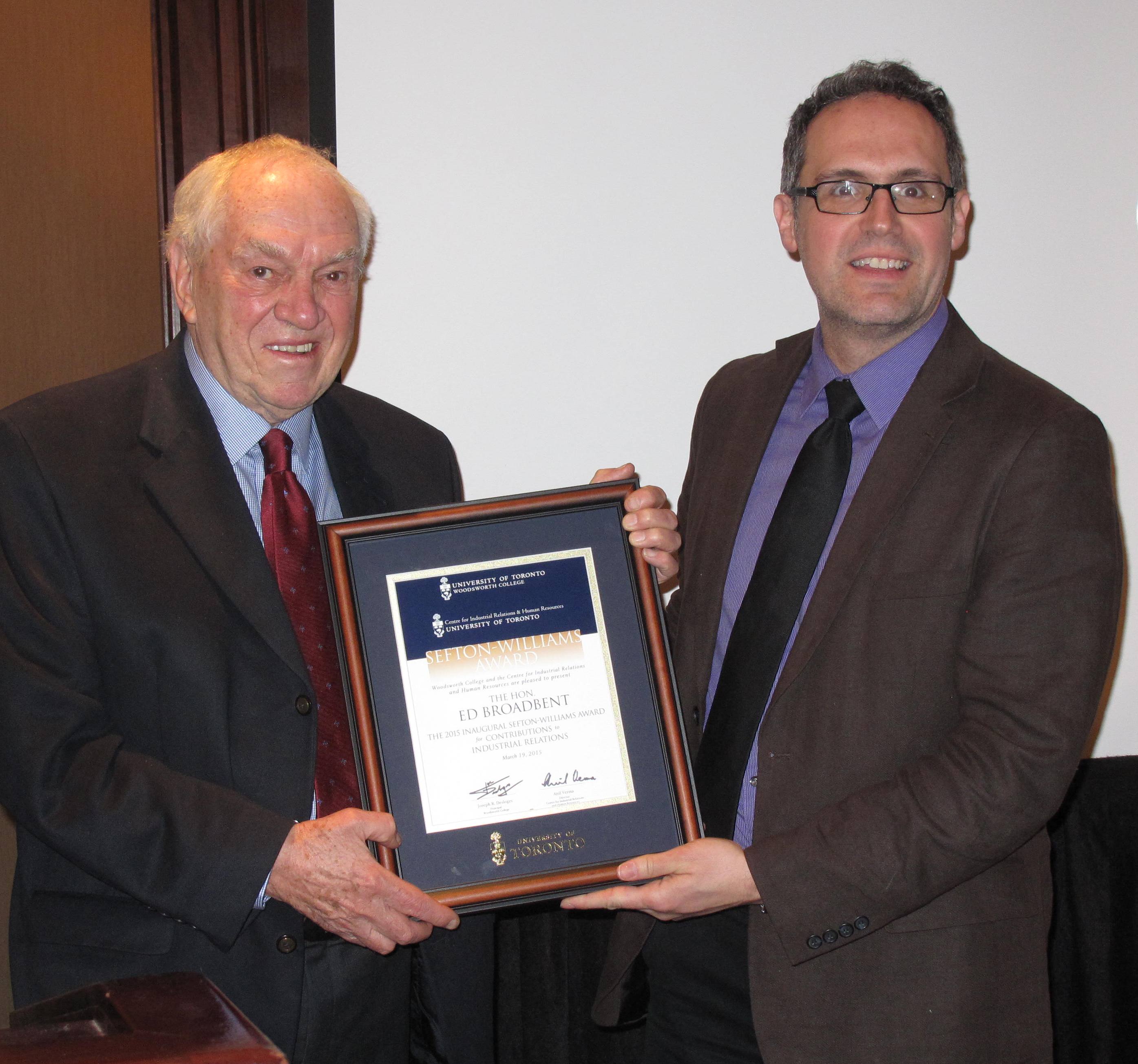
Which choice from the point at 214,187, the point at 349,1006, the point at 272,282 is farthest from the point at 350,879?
the point at 214,187

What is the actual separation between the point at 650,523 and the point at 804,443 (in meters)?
0.37

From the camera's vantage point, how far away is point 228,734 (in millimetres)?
1726

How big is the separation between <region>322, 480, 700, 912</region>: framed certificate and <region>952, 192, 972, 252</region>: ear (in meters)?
0.79

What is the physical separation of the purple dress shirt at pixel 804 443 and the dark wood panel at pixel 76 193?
5.96 feet

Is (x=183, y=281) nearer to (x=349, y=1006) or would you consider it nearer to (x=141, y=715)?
(x=141, y=715)

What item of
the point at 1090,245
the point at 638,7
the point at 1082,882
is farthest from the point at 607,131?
the point at 1082,882

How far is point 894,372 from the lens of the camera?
1.89 m

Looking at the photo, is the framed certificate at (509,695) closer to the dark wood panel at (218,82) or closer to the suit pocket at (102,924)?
the suit pocket at (102,924)

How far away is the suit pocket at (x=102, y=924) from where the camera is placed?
5.54ft

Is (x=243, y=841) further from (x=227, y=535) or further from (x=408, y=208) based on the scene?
(x=408, y=208)

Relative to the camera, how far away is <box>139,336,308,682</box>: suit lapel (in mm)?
1733

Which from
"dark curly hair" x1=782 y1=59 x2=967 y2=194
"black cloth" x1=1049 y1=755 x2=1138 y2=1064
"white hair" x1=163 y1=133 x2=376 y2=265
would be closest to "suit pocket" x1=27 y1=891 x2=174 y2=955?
"white hair" x1=163 y1=133 x2=376 y2=265

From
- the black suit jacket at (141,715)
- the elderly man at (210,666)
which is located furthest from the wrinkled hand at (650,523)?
the black suit jacket at (141,715)
